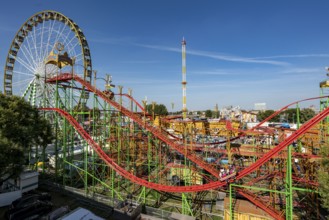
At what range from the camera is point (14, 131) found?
1052 cm

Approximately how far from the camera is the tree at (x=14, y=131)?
983 cm

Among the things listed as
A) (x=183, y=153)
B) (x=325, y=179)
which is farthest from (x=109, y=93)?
(x=325, y=179)

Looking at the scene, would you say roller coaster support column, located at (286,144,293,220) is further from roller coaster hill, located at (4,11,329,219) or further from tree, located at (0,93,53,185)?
tree, located at (0,93,53,185)

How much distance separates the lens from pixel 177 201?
48.3ft

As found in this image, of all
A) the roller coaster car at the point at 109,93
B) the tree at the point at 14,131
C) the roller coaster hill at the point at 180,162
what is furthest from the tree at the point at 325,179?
the roller coaster car at the point at 109,93

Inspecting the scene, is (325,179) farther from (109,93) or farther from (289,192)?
(109,93)

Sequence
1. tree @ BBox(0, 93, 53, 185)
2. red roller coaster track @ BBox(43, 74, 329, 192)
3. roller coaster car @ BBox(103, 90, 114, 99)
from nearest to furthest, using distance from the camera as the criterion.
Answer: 1. red roller coaster track @ BBox(43, 74, 329, 192)
2. tree @ BBox(0, 93, 53, 185)
3. roller coaster car @ BBox(103, 90, 114, 99)

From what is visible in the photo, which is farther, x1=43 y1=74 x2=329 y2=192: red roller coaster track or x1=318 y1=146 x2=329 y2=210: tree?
x1=43 y1=74 x2=329 y2=192: red roller coaster track

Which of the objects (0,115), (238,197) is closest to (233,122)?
(238,197)

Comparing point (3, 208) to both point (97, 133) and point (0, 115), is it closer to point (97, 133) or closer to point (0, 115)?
point (0, 115)

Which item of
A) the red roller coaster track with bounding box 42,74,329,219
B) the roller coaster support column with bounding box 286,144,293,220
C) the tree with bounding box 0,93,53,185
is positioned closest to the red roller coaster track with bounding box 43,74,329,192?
→ the red roller coaster track with bounding box 42,74,329,219

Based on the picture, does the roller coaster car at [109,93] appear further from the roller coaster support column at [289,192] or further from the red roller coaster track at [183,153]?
the roller coaster support column at [289,192]

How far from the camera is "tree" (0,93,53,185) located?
32.2ft

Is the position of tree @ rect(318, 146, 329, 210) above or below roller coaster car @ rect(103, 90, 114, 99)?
below
